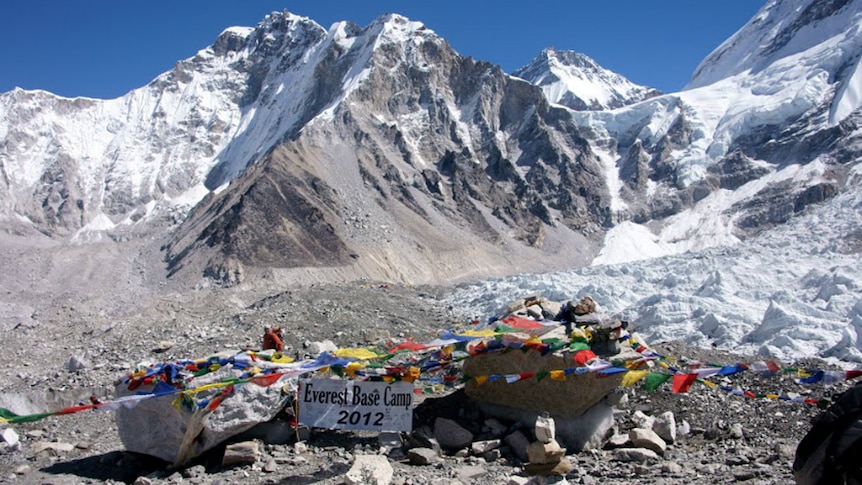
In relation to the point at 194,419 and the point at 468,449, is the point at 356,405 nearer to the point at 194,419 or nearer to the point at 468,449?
the point at 468,449

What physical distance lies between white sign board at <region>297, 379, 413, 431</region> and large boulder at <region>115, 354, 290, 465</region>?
0.41 metres

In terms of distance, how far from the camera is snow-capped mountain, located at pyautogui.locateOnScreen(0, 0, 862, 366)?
6856 centimetres

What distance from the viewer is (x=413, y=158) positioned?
9306 centimetres

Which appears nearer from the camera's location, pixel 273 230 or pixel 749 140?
pixel 273 230

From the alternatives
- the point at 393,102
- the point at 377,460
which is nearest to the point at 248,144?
the point at 393,102

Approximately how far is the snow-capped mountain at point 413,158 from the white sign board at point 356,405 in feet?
108

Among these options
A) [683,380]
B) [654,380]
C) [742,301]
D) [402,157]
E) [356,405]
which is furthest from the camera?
[402,157]

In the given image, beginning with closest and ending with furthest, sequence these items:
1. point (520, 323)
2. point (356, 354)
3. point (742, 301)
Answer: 1. point (356, 354)
2. point (520, 323)
3. point (742, 301)

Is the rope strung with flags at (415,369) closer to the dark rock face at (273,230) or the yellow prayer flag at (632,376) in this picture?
the yellow prayer flag at (632,376)

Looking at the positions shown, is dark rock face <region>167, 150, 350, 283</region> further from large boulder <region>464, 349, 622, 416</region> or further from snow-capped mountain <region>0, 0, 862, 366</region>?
large boulder <region>464, 349, 622, 416</region>

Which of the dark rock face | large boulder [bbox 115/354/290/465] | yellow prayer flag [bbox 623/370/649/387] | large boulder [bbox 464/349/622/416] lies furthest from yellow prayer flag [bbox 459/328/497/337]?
the dark rock face

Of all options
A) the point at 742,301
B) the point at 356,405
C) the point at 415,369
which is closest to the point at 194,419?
the point at 356,405

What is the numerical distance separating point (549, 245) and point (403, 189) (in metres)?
22.2

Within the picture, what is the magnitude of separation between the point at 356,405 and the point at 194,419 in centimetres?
205
